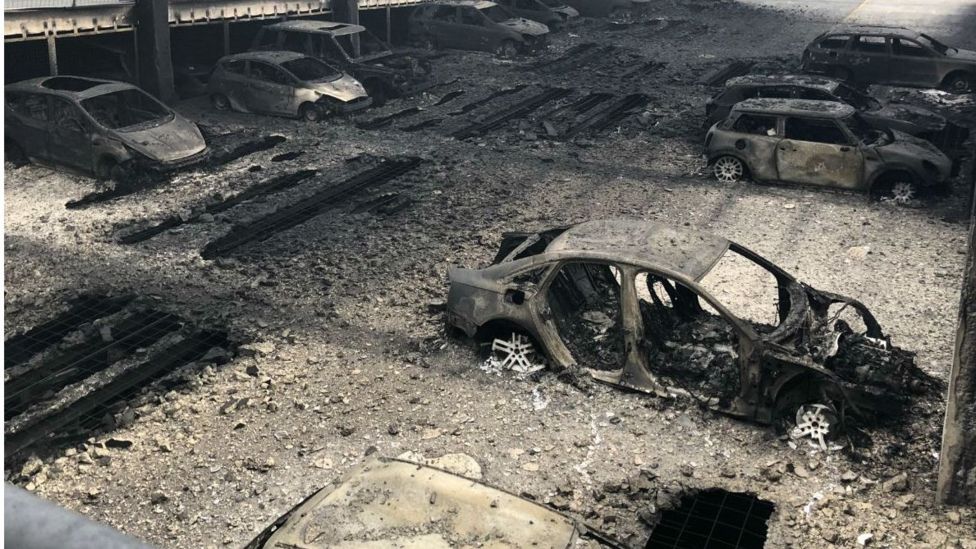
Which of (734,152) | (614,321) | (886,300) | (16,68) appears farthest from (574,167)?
(16,68)

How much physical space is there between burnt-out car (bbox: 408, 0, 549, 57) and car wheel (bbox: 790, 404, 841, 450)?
17.7 meters

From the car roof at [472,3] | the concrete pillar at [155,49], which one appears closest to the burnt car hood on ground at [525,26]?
the car roof at [472,3]

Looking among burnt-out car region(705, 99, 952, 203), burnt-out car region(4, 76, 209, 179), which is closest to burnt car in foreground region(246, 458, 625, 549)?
burnt-out car region(705, 99, 952, 203)

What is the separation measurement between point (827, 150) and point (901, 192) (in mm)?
1171

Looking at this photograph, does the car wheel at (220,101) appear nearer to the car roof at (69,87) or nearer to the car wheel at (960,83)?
the car roof at (69,87)

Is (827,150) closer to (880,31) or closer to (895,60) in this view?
(895,60)

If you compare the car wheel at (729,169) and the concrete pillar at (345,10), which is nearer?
the car wheel at (729,169)

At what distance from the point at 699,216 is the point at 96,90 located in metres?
9.33

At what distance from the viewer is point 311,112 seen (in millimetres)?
17484

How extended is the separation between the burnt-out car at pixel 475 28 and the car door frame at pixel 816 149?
11287 mm

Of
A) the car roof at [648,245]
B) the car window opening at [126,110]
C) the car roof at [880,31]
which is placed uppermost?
the car roof at [880,31]

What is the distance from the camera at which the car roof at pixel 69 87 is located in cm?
1440

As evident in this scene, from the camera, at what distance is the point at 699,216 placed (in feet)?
43.0

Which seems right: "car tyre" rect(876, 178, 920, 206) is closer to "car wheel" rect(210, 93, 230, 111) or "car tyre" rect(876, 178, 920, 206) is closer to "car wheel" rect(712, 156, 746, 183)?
"car wheel" rect(712, 156, 746, 183)
